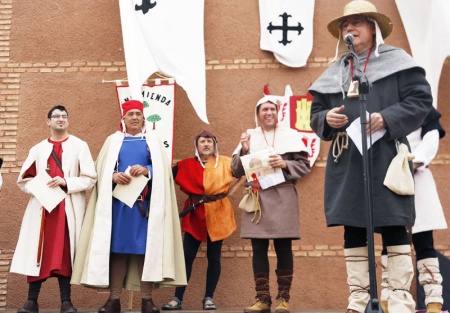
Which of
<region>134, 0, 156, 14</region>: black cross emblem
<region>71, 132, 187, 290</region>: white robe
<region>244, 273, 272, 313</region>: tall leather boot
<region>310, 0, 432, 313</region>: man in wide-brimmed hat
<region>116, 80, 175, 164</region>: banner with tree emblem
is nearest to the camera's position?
<region>310, 0, 432, 313</region>: man in wide-brimmed hat

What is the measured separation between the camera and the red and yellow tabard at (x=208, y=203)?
25.8 ft

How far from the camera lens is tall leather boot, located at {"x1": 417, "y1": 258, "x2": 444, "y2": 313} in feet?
18.7

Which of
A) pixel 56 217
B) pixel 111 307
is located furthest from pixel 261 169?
pixel 56 217

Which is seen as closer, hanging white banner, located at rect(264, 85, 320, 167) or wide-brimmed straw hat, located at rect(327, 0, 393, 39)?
wide-brimmed straw hat, located at rect(327, 0, 393, 39)

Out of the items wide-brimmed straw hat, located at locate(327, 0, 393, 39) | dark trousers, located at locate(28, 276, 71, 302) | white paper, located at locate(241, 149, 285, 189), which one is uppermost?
wide-brimmed straw hat, located at locate(327, 0, 393, 39)

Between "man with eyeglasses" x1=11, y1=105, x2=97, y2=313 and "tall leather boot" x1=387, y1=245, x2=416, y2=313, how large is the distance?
11.0ft

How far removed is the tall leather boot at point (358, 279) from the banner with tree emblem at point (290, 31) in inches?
175

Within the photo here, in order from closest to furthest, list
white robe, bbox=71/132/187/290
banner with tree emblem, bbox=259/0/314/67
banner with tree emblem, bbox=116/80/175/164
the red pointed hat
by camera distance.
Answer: white robe, bbox=71/132/187/290 < the red pointed hat < banner with tree emblem, bbox=116/80/175/164 < banner with tree emblem, bbox=259/0/314/67

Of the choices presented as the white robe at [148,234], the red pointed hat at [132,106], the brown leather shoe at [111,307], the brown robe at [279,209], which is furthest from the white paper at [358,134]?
the brown leather shoe at [111,307]

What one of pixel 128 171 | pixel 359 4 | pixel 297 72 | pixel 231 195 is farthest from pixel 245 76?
pixel 359 4

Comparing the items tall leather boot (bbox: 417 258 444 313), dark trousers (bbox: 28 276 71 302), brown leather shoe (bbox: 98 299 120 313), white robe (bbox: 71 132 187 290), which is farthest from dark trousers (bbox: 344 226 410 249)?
dark trousers (bbox: 28 276 71 302)

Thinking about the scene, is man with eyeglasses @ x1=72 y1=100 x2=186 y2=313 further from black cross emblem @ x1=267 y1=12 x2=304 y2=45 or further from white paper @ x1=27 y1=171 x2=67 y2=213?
black cross emblem @ x1=267 y1=12 x2=304 y2=45

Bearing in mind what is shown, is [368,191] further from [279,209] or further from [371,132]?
[279,209]

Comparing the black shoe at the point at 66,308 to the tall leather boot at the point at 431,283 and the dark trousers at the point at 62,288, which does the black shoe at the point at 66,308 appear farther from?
the tall leather boot at the point at 431,283
